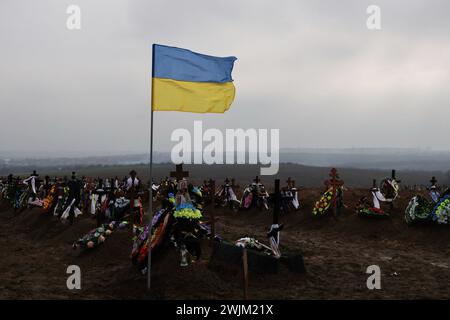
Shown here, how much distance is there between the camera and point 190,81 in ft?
35.2

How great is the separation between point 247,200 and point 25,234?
1252cm

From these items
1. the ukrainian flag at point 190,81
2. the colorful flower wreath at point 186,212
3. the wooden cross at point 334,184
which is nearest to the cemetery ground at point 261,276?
the wooden cross at point 334,184

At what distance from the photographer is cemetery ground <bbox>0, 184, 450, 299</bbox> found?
34.6 feet

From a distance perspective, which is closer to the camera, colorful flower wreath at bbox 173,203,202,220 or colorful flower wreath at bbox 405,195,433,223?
colorful flower wreath at bbox 173,203,202,220

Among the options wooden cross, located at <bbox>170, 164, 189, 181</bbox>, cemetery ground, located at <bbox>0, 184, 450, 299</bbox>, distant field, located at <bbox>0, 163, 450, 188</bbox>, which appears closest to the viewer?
cemetery ground, located at <bbox>0, 184, 450, 299</bbox>

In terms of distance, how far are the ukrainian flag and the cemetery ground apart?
13.1 ft

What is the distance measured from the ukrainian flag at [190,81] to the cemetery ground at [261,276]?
3980 mm

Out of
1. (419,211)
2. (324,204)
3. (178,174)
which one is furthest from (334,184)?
(178,174)

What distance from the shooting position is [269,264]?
458 inches

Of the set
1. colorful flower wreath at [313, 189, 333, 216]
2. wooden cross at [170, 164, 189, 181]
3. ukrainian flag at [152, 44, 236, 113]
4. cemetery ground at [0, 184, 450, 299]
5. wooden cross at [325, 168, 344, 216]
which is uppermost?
ukrainian flag at [152, 44, 236, 113]

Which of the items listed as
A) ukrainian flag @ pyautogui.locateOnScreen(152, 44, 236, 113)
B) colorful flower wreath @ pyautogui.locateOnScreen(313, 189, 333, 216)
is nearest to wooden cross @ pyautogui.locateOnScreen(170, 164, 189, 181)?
ukrainian flag @ pyautogui.locateOnScreen(152, 44, 236, 113)

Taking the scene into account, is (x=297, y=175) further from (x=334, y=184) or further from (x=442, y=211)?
(x=442, y=211)

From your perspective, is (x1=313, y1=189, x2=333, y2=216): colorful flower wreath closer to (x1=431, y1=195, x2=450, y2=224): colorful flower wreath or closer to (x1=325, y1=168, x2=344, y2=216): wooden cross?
(x1=325, y1=168, x2=344, y2=216): wooden cross
